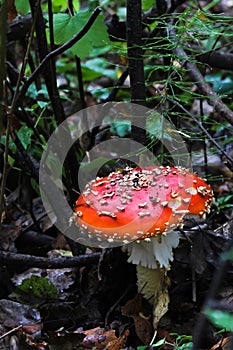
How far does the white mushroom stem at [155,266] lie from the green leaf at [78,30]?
104 cm

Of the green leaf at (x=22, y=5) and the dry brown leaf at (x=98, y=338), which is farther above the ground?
the green leaf at (x=22, y=5)

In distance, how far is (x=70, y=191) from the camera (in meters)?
2.71

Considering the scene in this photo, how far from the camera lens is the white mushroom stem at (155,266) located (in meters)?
2.19

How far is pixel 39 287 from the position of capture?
8.07ft

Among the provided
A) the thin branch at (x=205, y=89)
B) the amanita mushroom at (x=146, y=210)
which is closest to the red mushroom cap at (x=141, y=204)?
the amanita mushroom at (x=146, y=210)

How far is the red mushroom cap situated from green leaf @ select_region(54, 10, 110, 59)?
2.68ft

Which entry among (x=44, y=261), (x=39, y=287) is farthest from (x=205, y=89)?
(x=39, y=287)

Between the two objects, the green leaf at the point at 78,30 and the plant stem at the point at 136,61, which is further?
the green leaf at the point at 78,30

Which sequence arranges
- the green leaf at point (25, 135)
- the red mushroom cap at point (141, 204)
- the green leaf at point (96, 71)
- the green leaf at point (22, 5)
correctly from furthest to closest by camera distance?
the green leaf at point (96, 71), the green leaf at point (25, 135), the green leaf at point (22, 5), the red mushroom cap at point (141, 204)

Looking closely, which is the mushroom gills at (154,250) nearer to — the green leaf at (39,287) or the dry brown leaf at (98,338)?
the dry brown leaf at (98,338)

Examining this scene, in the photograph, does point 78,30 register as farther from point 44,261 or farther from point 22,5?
point 44,261

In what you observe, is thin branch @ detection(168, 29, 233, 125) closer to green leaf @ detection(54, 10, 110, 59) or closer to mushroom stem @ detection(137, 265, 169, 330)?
green leaf @ detection(54, 10, 110, 59)

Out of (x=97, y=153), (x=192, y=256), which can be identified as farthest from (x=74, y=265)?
(x=97, y=153)

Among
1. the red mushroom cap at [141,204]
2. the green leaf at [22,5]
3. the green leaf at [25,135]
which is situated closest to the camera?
the red mushroom cap at [141,204]
